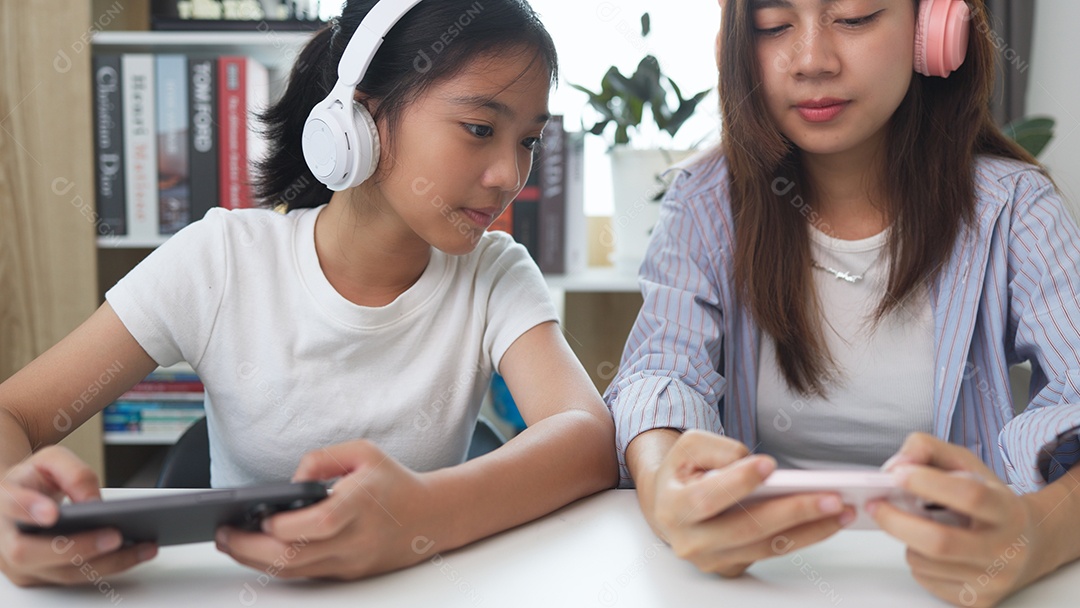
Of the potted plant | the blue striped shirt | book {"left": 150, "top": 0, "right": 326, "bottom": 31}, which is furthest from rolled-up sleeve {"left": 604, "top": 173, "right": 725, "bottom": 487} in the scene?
book {"left": 150, "top": 0, "right": 326, "bottom": 31}

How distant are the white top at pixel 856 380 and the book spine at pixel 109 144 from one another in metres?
1.59

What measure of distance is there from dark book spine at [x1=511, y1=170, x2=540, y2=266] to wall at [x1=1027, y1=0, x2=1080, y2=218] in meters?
1.30

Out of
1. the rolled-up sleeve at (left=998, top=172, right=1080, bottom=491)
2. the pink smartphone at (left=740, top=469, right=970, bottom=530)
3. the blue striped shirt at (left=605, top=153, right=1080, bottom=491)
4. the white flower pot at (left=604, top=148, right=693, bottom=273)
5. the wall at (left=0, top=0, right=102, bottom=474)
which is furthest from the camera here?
the white flower pot at (left=604, top=148, right=693, bottom=273)

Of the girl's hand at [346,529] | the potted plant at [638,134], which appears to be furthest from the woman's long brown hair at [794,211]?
the potted plant at [638,134]

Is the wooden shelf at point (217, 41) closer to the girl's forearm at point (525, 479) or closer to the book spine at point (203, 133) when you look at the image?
the book spine at point (203, 133)

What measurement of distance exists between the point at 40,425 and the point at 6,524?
12.3 inches

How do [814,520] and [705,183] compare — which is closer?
[814,520]

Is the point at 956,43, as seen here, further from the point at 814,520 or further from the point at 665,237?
the point at 814,520

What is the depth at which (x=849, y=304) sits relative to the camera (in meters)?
1.17

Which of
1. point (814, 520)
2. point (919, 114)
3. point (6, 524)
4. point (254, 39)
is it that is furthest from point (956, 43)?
point (254, 39)

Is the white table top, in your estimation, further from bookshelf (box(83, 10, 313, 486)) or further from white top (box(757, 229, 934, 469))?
bookshelf (box(83, 10, 313, 486))

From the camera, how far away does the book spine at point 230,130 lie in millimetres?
1997

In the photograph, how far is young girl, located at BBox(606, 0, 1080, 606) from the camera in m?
1.03

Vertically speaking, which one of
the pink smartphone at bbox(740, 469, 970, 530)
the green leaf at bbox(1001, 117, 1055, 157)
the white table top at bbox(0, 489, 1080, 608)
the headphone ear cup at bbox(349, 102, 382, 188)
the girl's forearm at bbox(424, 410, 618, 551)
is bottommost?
the white table top at bbox(0, 489, 1080, 608)
